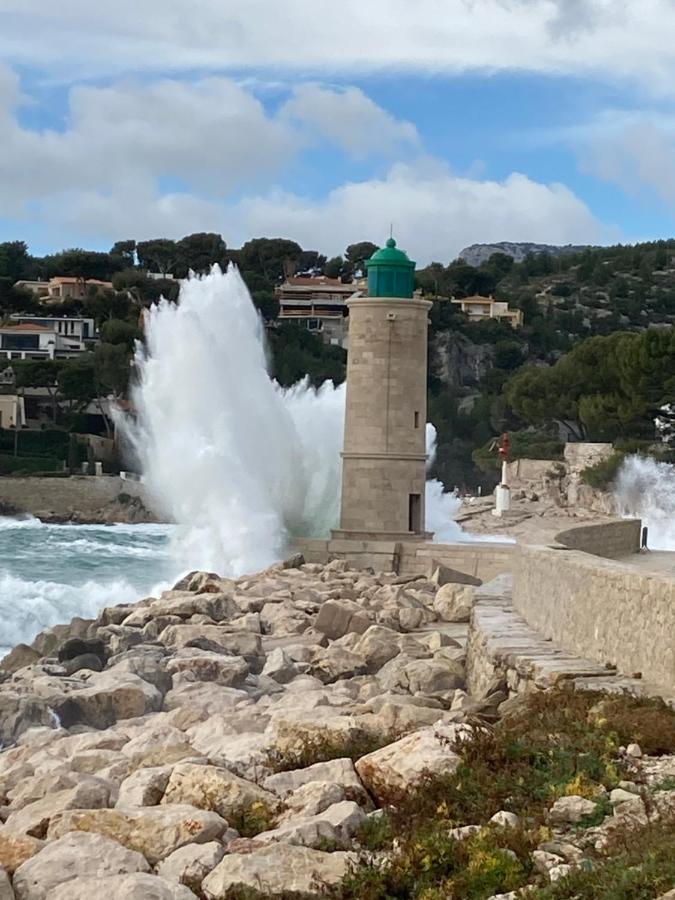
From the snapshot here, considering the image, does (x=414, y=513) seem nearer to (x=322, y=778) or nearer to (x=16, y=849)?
(x=322, y=778)

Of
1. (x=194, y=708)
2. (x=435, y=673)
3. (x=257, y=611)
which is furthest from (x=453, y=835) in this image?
(x=257, y=611)

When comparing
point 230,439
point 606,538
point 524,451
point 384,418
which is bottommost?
point 524,451

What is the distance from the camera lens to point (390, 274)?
20016mm

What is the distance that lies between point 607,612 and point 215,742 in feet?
7.08

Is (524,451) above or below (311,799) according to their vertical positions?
below

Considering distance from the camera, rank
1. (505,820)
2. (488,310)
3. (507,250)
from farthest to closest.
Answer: (507,250)
(488,310)
(505,820)

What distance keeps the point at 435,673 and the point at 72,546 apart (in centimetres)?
2353

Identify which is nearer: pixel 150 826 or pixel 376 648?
pixel 150 826

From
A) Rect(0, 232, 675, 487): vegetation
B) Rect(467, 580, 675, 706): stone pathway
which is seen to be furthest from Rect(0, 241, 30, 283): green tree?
Rect(467, 580, 675, 706): stone pathway

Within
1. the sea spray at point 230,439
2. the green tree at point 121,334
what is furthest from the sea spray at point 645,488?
the green tree at point 121,334

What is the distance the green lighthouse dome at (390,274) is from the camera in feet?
65.6

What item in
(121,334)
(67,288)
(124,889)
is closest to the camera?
(124,889)

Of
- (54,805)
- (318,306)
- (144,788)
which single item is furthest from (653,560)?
(318,306)

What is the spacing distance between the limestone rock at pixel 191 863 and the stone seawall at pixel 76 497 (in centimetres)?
4597
